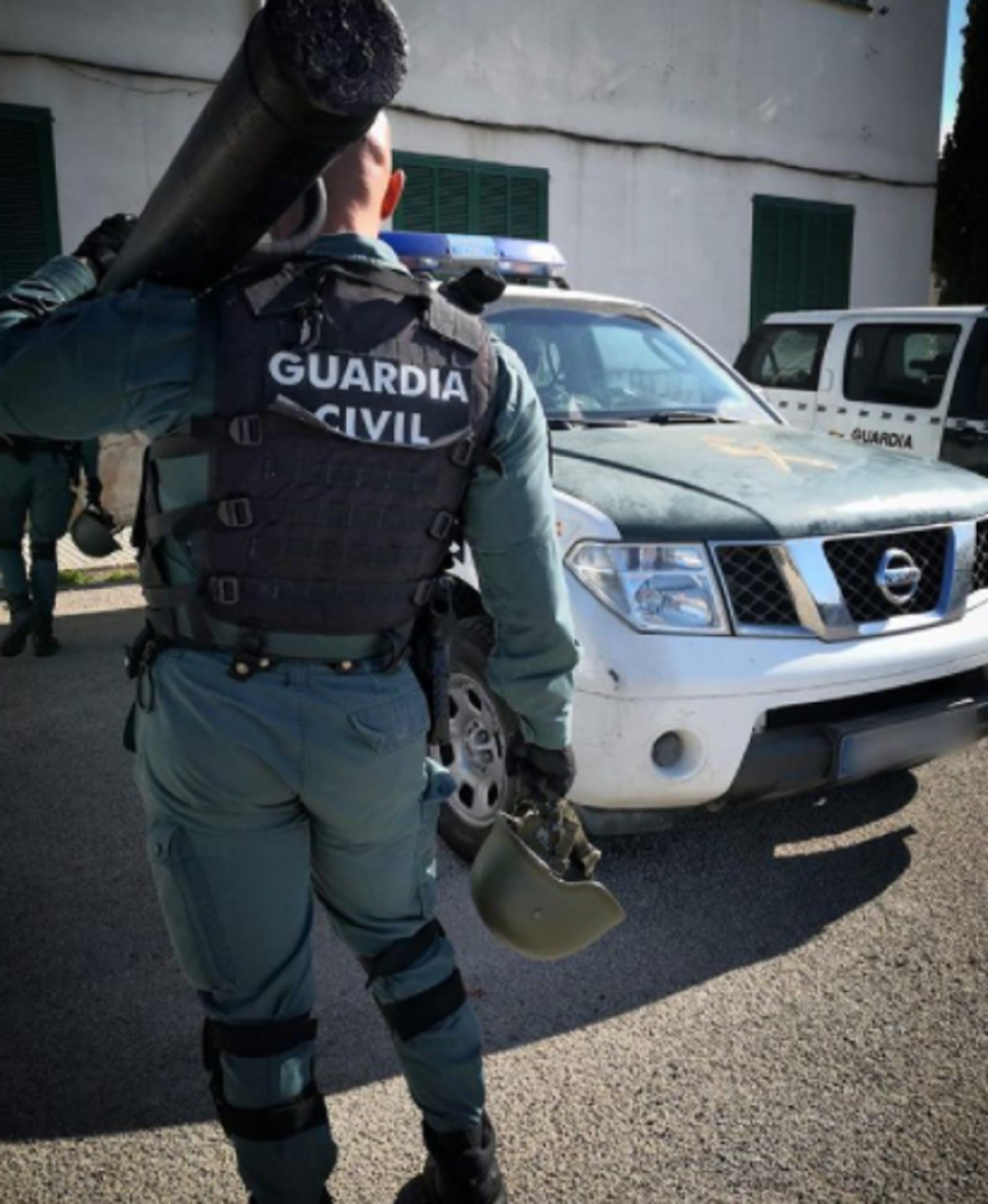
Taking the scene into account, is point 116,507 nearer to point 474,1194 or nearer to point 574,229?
point 474,1194

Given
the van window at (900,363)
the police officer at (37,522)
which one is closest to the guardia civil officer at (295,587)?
the police officer at (37,522)

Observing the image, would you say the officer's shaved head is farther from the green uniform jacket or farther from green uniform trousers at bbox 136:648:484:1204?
green uniform trousers at bbox 136:648:484:1204

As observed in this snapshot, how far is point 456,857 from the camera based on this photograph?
131 inches

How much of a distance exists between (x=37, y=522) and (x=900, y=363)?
18.4 ft

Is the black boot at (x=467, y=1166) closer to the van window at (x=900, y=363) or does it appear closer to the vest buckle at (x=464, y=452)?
the vest buckle at (x=464, y=452)

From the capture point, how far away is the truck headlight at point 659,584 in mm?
2793

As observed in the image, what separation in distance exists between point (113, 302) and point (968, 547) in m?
2.64

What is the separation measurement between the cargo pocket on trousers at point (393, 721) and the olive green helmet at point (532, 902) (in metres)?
0.34

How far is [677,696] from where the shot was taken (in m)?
2.69

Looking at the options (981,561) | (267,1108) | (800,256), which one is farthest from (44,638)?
(800,256)

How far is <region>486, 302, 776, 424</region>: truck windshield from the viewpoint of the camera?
3.96 metres

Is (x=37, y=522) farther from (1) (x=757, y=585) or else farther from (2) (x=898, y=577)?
(2) (x=898, y=577)

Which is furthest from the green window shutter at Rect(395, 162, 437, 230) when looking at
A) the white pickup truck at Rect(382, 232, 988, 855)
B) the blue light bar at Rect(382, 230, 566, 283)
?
the white pickup truck at Rect(382, 232, 988, 855)

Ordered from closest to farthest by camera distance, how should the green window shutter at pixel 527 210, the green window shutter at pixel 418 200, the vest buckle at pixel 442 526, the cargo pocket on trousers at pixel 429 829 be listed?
1. the vest buckle at pixel 442 526
2. the cargo pocket on trousers at pixel 429 829
3. the green window shutter at pixel 418 200
4. the green window shutter at pixel 527 210
